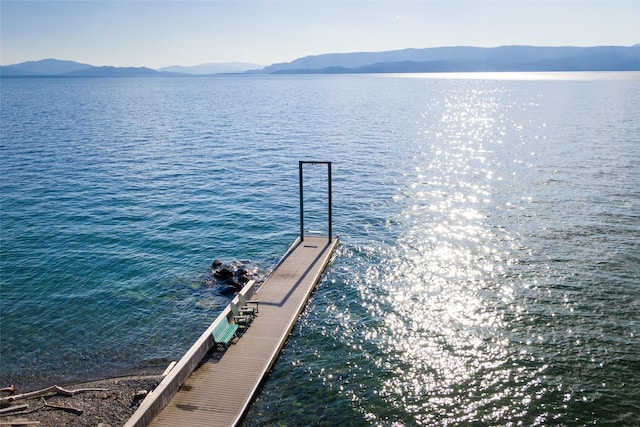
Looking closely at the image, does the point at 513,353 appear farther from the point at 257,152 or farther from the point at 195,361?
the point at 257,152

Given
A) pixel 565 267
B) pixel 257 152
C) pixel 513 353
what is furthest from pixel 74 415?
pixel 257 152

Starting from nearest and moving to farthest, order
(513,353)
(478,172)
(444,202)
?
(513,353), (444,202), (478,172)

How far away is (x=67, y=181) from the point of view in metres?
54.2

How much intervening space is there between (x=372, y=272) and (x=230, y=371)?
1297 cm

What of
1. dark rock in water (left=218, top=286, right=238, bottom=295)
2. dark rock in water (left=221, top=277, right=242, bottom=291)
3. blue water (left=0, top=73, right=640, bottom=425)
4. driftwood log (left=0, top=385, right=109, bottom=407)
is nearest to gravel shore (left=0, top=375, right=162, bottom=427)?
driftwood log (left=0, top=385, right=109, bottom=407)

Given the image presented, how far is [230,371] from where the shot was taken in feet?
66.0

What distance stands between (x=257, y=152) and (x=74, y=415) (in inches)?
2288

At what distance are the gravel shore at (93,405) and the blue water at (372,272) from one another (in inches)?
47.4

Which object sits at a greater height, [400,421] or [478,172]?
[478,172]

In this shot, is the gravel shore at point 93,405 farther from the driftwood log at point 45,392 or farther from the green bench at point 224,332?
the green bench at point 224,332

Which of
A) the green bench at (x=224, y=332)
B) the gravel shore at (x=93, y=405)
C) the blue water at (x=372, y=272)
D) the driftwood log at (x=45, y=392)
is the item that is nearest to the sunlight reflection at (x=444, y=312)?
the blue water at (x=372, y=272)

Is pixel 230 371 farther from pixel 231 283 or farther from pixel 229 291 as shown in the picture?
pixel 231 283

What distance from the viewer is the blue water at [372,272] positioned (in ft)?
65.3

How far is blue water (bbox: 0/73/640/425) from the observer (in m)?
19.9
